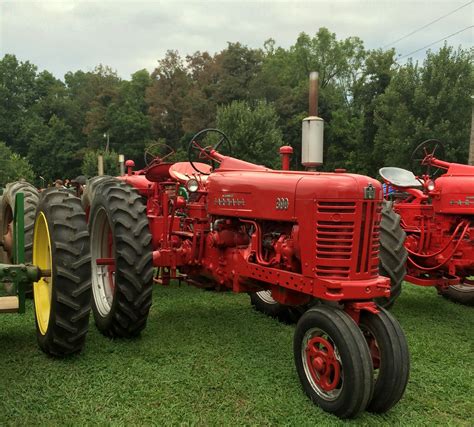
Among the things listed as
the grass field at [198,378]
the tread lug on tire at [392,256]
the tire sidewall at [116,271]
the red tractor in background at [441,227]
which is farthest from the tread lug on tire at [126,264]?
the red tractor in background at [441,227]

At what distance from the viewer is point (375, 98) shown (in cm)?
3200

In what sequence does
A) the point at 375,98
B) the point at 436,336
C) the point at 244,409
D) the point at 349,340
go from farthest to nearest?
Answer: the point at 375,98
the point at 436,336
the point at 244,409
the point at 349,340

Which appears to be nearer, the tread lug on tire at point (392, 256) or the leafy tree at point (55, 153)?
the tread lug on tire at point (392, 256)

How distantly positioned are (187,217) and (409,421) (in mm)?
2774

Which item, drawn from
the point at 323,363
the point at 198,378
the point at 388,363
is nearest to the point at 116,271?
the point at 198,378

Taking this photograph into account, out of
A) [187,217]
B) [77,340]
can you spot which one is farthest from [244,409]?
[187,217]

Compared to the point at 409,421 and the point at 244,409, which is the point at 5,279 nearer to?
the point at 244,409

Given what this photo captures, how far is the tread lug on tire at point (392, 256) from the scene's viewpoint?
196 inches

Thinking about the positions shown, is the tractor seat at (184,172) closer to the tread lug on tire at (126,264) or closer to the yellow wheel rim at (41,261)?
the tread lug on tire at (126,264)

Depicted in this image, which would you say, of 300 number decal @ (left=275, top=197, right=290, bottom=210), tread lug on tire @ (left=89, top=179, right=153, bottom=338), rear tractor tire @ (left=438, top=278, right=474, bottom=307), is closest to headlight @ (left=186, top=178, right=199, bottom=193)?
tread lug on tire @ (left=89, top=179, right=153, bottom=338)

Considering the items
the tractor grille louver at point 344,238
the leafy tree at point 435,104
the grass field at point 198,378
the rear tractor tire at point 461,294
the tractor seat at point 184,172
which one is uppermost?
the leafy tree at point 435,104

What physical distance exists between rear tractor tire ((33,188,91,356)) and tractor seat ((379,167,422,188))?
3.93m

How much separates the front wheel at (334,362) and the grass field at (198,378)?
108mm

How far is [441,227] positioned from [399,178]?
3.14ft
